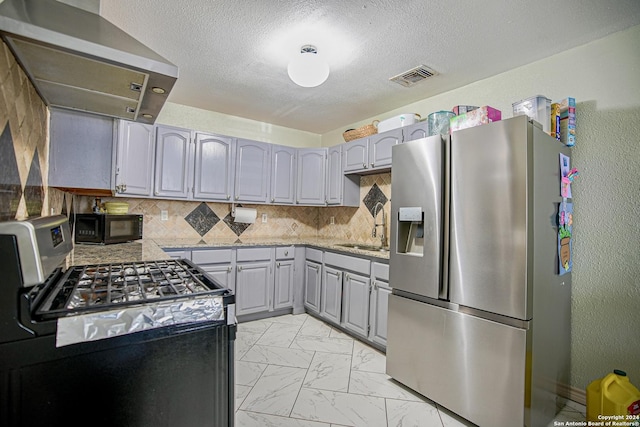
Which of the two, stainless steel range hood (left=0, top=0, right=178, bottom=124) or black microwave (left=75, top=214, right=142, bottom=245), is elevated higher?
stainless steel range hood (left=0, top=0, right=178, bottom=124)

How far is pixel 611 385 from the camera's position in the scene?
168 cm

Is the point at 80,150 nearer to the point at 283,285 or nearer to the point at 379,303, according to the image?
the point at 283,285

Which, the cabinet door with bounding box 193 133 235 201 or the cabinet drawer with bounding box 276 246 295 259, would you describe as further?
the cabinet drawer with bounding box 276 246 295 259

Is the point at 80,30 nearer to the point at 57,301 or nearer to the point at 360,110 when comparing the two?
the point at 57,301

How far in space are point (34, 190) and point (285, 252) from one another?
7.57ft

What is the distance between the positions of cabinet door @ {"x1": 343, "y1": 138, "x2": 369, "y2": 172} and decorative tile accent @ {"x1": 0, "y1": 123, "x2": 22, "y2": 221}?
271cm

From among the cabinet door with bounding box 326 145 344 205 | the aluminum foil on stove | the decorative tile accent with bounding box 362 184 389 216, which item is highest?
the cabinet door with bounding box 326 145 344 205

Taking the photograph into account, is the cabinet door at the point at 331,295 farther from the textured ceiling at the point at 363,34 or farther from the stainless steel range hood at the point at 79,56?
the stainless steel range hood at the point at 79,56

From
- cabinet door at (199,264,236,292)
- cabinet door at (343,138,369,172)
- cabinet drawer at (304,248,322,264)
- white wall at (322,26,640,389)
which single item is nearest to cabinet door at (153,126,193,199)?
cabinet door at (199,264,236,292)

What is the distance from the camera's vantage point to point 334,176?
3.79 m

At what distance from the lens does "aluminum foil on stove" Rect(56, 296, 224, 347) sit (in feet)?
2.80

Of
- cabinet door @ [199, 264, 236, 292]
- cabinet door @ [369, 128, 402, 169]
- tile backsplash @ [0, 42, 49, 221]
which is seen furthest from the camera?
cabinet door @ [199, 264, 236, 292]

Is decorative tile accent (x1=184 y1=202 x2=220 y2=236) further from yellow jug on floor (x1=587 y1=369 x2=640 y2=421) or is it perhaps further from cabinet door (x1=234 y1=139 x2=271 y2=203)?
yellow jug on floor (x1=587 y1=369 x2=640 y2=421)

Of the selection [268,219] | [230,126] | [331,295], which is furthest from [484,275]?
[230,126]
